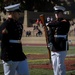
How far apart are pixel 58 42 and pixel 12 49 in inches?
83.3

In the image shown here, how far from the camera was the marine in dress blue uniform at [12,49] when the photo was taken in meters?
7.69

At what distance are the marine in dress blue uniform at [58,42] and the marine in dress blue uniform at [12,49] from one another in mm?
1846

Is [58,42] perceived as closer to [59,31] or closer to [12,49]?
[59,31]

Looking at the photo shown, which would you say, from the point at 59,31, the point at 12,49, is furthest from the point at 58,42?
the point at 12,49

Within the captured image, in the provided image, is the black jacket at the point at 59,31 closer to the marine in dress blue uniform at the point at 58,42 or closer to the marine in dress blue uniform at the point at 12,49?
the marine in dress blue uniform at the point at 58,42

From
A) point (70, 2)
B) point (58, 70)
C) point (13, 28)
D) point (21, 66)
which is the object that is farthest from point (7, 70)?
point (70, 2)

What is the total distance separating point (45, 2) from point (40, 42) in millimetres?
24637

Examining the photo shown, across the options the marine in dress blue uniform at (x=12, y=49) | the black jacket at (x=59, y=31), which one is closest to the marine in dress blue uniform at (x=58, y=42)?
the black jacket at (x=59, y=31)

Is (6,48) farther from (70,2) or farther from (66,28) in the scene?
(70,2)

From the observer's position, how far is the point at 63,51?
9.53 m

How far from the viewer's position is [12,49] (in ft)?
25.4

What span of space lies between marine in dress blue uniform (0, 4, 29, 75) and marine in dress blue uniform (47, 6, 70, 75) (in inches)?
72.7

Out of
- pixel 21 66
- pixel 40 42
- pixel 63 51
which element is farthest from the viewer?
pixel 40 42

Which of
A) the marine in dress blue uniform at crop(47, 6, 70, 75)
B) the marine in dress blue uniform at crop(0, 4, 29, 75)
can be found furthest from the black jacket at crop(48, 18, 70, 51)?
the marine in dress blue uniform at crop(0, 4, 29, 75)
